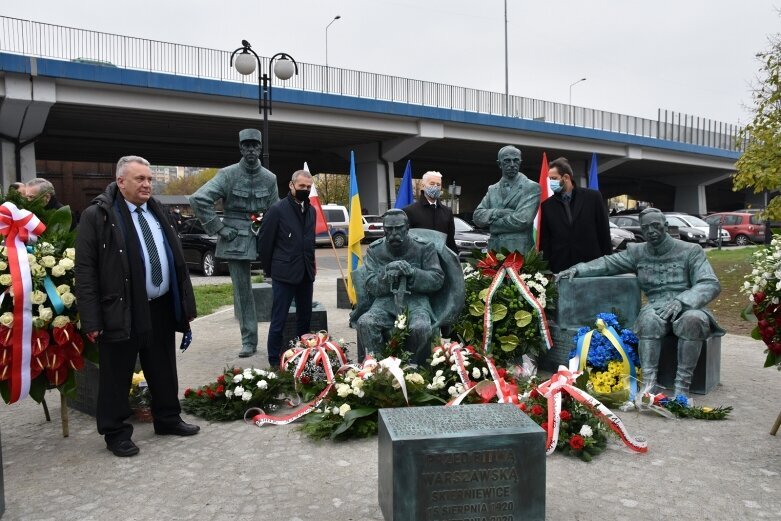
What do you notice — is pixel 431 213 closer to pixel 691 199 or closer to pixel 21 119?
pixel 21 119

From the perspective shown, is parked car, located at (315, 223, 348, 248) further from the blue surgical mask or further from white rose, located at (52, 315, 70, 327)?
white rose, located at (52, 315, 70, 327)

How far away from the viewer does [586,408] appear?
4484 millimetres

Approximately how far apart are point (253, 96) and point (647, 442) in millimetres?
20748

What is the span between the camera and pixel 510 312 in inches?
250

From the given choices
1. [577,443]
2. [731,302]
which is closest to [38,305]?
[577,443]

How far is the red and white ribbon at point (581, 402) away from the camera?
429 cm

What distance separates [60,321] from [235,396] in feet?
4.74

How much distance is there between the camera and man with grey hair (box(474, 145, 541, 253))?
6582 mm

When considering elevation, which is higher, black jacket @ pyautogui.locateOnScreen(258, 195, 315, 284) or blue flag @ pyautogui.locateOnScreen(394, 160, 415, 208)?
blue flag @ pyautogui.locateOnScreen(394, 160, 415, 208)

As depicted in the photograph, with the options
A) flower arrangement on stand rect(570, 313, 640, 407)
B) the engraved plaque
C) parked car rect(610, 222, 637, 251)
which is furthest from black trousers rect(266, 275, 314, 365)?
parked car rect(610, 222, 637, 251)

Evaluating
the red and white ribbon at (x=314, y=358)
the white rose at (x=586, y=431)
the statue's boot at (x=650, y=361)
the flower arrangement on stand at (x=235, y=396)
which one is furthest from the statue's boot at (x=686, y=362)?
the flower arrangement on stand at (x=235, y=396)

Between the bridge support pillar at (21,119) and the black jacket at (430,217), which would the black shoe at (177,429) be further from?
the bridge support pillar at (21,119)

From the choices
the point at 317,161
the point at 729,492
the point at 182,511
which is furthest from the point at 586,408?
the point at 317,161

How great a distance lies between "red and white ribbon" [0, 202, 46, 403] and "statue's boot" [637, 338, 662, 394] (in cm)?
445
